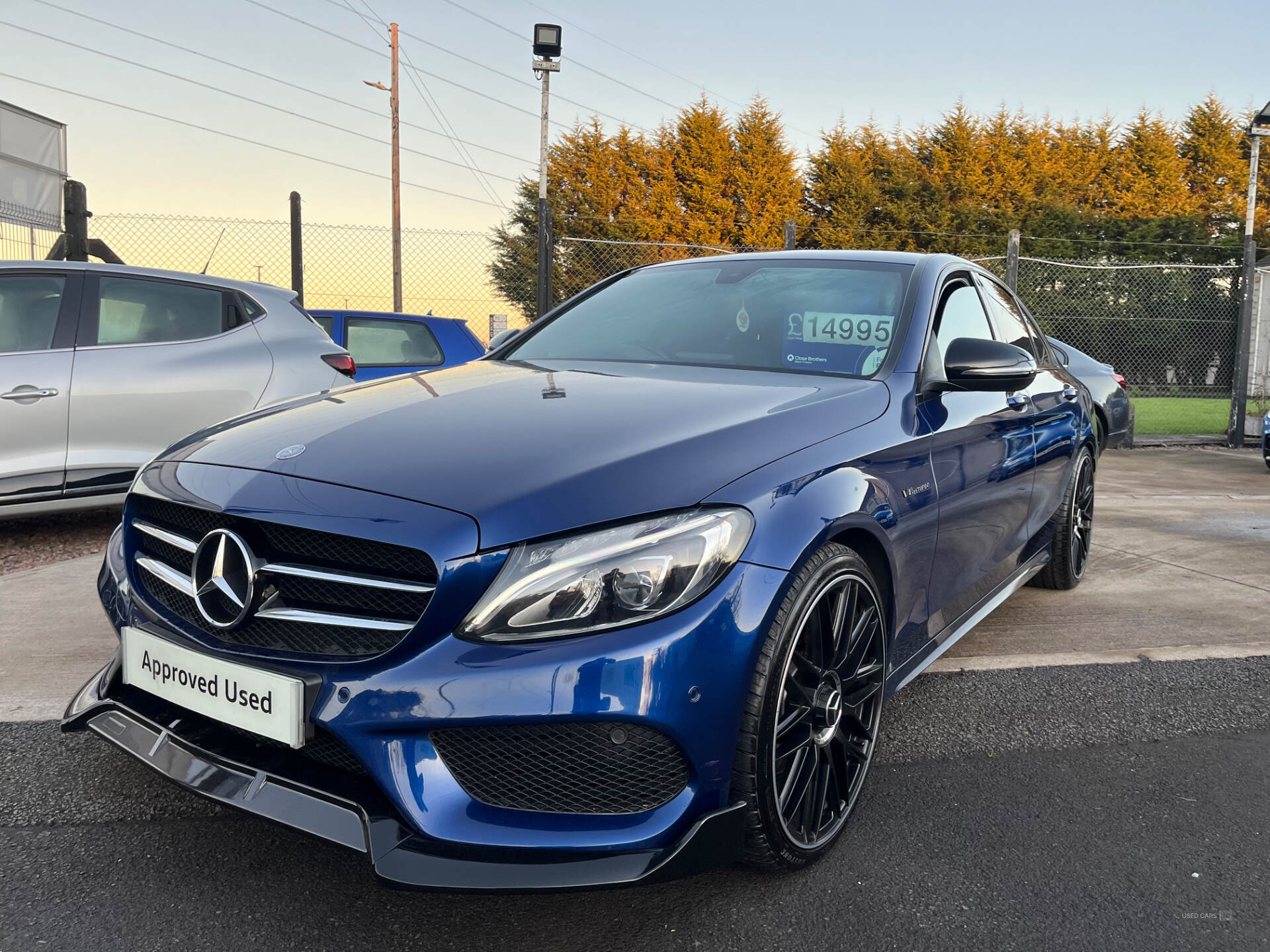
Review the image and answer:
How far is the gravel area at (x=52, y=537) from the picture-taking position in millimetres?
4871

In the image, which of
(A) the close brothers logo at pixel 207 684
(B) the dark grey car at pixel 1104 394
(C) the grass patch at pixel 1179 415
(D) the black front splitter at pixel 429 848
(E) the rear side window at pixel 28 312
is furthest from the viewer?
(C) the grass patch at pixel 1179 415

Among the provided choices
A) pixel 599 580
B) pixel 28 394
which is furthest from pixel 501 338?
pixel 28 394

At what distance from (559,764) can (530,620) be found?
0.80 feet

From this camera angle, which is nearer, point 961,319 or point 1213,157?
point 961,319

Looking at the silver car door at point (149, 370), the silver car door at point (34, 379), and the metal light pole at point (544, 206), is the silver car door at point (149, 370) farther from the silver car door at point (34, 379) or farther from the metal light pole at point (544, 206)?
the metal light pole at point (544, 206)

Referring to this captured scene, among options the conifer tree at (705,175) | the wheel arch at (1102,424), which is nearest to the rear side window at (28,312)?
the wheel arch at (1102,424)

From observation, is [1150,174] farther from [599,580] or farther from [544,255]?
[599,580]

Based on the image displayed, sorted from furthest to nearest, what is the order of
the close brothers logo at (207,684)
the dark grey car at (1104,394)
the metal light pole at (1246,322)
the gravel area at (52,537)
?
1. the metal light pole at (1246,322)
2. the dark grey car at (1104,394)
3. the gravel area at (52,537)
4. the close brothers logo at (207,684)

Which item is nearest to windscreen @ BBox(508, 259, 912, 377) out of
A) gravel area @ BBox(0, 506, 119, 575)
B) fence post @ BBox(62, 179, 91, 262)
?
gravel area @ BBox(0, 506, 119, 575)

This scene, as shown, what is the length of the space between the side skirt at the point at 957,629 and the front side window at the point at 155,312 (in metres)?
4.14

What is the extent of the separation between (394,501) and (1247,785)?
2.27 metres

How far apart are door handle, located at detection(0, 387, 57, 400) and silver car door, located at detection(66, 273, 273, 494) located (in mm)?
100

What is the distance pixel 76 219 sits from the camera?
8.49 meters

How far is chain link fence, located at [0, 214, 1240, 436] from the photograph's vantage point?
29.2 ft
